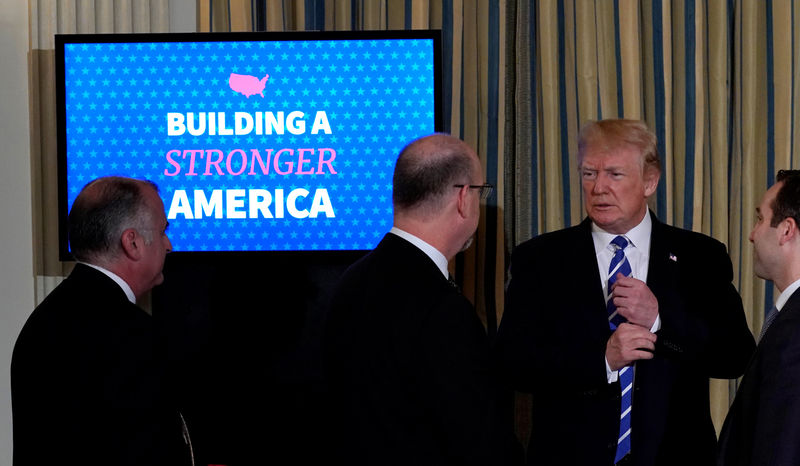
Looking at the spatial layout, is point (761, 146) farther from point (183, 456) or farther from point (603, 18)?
point (183, 456)

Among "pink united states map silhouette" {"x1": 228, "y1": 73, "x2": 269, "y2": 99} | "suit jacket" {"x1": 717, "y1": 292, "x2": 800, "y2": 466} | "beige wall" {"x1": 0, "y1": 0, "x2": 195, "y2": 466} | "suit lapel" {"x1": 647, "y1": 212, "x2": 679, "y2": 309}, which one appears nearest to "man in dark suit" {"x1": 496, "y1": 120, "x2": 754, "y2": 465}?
"suit lapel" {"x1": 647, "y1": 212, "x2": 679, "y2": 309}

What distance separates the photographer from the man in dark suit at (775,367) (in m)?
1.67

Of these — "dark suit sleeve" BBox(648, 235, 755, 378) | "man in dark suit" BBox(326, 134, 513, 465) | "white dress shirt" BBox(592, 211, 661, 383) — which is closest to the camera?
"man in dark suit" BBox(326, 134, 513, 465)

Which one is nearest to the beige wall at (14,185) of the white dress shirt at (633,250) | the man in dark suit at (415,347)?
the man in dark suit at (415,347)

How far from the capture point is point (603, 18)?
3449 millimetres

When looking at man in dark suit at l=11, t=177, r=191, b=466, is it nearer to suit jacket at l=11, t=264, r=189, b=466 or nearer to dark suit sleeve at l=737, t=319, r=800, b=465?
suit jacket at l=11, t=264, r=189, b=466

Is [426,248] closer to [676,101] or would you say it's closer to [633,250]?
[633,250]

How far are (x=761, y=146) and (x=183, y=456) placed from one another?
2.42 m

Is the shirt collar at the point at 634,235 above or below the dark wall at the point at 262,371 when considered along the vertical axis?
above

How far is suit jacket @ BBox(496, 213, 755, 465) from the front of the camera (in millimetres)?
2373

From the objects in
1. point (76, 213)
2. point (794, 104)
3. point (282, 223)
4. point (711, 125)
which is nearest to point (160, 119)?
point (282, 223)

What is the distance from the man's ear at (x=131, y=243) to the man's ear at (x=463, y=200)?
29.1 inches

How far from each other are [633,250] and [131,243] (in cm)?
133

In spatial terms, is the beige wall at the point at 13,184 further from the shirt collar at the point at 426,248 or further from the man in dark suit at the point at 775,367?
the man in dark suit at the point at 775,367
